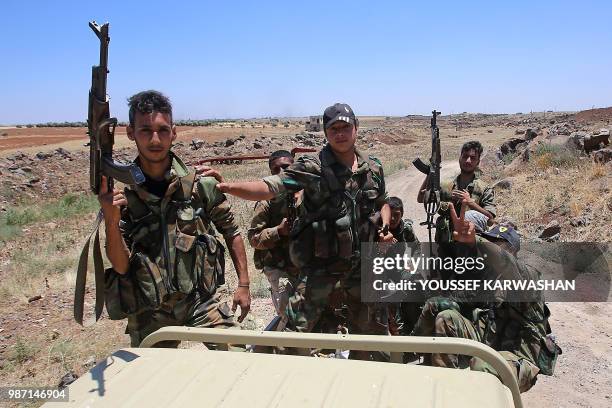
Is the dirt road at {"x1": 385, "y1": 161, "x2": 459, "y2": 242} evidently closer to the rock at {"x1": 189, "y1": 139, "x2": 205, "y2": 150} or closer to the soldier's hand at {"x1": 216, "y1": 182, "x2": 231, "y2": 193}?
the soldier's hand at {"x1": 216, "y1": 182, "x2": 231, "y2": 193}

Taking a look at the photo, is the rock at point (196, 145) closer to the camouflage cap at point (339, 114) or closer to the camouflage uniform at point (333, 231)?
the camouflage uniform at point (333, 231)

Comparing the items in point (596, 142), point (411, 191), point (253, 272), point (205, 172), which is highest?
point (596, 142)

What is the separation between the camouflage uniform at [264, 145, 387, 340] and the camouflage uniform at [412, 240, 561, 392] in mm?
519

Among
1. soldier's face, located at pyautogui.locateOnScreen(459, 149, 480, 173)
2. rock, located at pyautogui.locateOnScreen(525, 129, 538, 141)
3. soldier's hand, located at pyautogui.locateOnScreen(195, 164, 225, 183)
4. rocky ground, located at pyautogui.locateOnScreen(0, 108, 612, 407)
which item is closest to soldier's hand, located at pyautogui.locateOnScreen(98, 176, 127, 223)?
soldier's hand, located at pyautogui.locateOnScreen(195, 164, 225, 183)

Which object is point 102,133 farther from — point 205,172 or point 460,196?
point 460,196

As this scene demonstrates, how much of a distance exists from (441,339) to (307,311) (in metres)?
1.60

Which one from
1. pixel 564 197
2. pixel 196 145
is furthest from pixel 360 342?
pixel 196 145

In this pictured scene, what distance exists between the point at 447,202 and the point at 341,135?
6.31 ft

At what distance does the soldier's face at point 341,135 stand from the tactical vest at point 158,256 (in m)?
0.98

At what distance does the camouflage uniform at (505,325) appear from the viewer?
287cm

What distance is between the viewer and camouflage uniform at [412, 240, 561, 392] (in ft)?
9.40

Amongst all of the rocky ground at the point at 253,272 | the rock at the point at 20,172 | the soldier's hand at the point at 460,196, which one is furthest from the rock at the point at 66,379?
the rock at the point at 20,172

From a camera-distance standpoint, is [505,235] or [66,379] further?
[66,379]

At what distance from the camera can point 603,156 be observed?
1055cm
